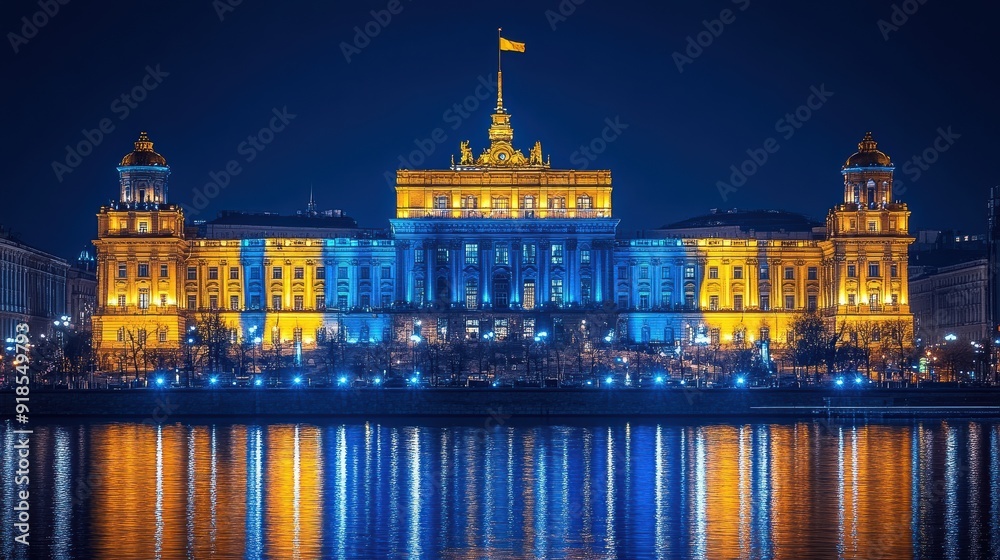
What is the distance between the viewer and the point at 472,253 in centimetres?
16012

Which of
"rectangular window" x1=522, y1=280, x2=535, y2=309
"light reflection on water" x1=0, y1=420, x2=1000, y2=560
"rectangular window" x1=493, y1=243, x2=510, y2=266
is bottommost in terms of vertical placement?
"light reflection on water" x1=0, y1=420, x2=1000, y2=560

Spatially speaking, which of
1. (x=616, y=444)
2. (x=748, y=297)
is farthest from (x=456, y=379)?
(x=748, y=297)

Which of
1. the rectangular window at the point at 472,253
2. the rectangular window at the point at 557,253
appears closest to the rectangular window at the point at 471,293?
the rectangular window at the point at 472,253

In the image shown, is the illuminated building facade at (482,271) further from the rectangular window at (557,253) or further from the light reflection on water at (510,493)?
the light reflection on water at (510,493)

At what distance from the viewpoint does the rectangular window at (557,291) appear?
15962 centimetres

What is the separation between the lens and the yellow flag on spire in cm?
15575

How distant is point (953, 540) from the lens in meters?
54.3

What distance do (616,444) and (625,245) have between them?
78271 millimetres

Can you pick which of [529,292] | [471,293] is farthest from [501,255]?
[471,293]

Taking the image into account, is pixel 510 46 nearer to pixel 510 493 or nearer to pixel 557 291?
pixel 557 291


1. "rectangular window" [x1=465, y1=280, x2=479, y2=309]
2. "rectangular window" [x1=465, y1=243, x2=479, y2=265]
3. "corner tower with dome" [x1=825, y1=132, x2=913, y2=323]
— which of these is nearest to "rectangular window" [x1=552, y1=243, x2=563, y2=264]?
"rectangular window" [x1=465, y1=243, x2=479, y2=265]

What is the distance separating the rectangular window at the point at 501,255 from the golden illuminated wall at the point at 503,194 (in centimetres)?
271

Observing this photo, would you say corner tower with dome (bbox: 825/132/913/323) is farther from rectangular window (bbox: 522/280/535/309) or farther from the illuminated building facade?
rectangular window (bbox: 522/280/535/309)

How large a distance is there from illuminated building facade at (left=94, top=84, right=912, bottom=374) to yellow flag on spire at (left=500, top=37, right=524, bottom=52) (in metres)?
9.70
